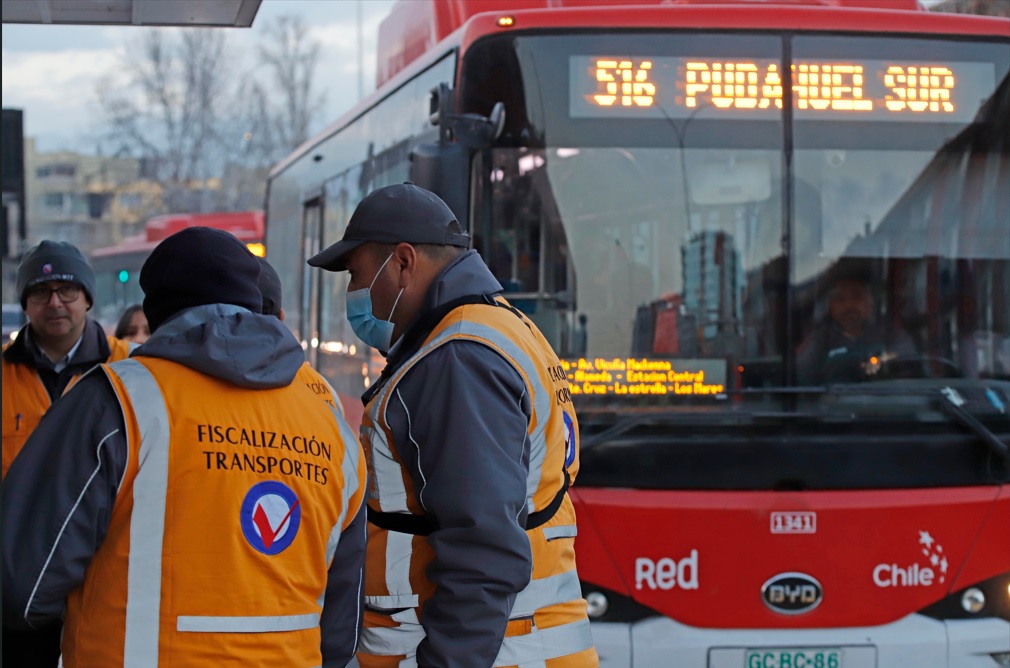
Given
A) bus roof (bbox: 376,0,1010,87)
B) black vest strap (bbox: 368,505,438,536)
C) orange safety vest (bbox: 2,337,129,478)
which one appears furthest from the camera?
bus roof (bbox: 376,0,1010,87)

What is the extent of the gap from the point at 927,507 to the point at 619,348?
50.4 inches

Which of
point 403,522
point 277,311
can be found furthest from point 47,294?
point 403,522

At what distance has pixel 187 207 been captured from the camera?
159 ft

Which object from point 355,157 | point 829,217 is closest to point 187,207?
point 355,157

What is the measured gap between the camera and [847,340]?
5074 mm

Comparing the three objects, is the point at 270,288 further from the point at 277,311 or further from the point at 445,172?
the point at 445,172

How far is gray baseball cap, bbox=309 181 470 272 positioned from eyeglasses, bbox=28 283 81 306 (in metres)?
2.33

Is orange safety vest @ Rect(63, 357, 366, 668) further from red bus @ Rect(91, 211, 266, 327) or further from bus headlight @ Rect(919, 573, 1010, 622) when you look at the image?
red bus @ Rect(91, 211, 266, 327)

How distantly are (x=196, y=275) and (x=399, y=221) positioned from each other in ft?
1.65

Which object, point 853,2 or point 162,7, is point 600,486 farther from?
point 853,2

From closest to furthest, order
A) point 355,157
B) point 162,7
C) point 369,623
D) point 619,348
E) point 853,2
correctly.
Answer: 1. point 369,623
2. point 162,7
3. point 619,348
4. point 853,2
5. point 355,157

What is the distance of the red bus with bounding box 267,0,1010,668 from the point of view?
15.9 ft

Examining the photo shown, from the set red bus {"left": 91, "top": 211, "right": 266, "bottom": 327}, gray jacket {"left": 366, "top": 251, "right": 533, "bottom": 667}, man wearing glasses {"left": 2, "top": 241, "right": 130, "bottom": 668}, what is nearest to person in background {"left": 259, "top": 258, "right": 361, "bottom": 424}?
gray jacket {"left": 366, "top": 251, "right": 533, "bottom": 667}

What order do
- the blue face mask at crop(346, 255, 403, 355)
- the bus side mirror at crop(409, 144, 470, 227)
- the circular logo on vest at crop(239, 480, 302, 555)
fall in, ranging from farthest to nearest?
the bus side mirror at crop(409, 144, 470, 227), the blue face mask at crop(346, 255, 403, 355), the circular logo on vest at crop(239, 480, 302, 555)
